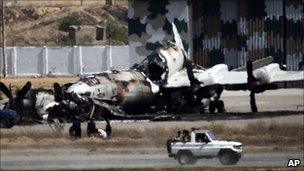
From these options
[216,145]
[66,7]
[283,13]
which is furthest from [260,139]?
[66,7]

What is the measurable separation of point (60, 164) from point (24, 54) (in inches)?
2603

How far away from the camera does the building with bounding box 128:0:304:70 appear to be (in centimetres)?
6234

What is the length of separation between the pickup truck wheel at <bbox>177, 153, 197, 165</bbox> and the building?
3937cm

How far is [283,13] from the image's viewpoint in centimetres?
6222

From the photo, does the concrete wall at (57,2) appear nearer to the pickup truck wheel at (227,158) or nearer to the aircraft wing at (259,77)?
the aircraft wing at (259,77)

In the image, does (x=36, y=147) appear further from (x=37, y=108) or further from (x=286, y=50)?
(x=286, y=50)

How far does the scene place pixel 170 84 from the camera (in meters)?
42.9

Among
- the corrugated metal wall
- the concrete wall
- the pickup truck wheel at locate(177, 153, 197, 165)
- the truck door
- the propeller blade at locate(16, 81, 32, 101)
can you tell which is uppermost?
the concrete wall

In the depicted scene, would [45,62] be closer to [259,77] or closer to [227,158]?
[259,77]

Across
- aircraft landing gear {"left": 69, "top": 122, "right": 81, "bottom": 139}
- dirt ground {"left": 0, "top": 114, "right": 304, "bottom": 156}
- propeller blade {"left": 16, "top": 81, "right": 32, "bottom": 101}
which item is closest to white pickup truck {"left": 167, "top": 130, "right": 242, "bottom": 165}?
dirt ground {"left": 0, "top": 114, "right": 304, "bottom": 156}

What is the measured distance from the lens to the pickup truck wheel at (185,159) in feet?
74.8

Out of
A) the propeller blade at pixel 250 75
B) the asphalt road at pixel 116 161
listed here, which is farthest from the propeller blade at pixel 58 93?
the propeller blade at pixel 250 75

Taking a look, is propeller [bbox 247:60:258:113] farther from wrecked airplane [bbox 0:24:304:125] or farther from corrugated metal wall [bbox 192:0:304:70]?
corrugated metal wall [bbox 192:0:304:70]

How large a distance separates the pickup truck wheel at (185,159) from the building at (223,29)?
129ft
